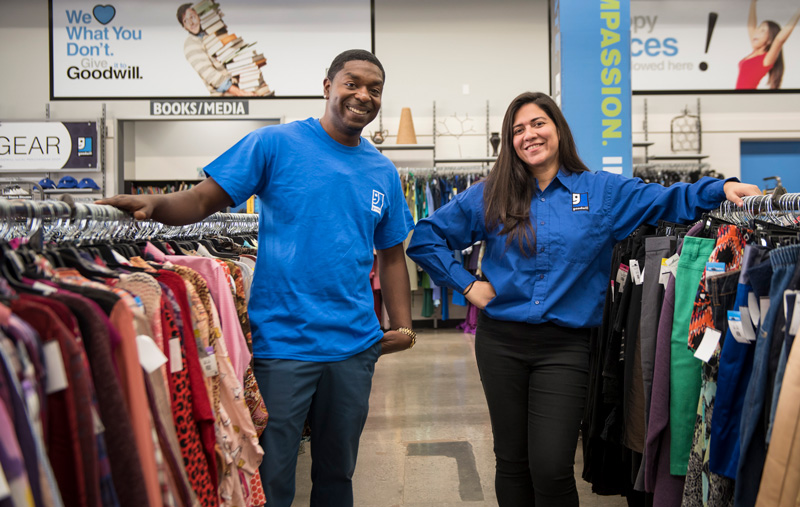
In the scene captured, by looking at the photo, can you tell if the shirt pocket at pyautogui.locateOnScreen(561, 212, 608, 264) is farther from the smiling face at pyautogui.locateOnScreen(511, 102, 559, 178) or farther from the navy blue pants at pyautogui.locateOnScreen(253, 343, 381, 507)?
the navy blue pants at pyautogui.locateOnScreen(253, 343, 381, 507)

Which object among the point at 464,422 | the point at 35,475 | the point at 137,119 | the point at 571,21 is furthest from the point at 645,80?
the point at 35,475

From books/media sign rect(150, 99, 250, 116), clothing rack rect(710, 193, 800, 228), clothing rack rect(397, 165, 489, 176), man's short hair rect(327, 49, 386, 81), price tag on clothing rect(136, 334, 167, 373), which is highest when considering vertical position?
books/media sign rect(150, 99, 250, 116)

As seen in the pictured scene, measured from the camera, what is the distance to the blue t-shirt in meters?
1.66

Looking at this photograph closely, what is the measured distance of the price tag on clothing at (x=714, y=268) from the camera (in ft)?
5.28

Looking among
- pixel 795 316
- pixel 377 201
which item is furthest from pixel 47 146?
pixel 795 316

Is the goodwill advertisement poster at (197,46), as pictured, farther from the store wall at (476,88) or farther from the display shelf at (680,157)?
the display shelf at (680,157)

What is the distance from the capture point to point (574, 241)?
6.22 feet

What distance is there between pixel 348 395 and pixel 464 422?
2255mm

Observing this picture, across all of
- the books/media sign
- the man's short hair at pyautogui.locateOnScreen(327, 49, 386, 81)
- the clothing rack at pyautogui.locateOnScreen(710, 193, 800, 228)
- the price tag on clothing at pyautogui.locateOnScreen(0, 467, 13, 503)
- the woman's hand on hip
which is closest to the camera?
the price tag on clothing at pyautogui.locateOnScreen(0, 467, 13, 503)

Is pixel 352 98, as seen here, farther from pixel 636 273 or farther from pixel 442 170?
pixel 442 170

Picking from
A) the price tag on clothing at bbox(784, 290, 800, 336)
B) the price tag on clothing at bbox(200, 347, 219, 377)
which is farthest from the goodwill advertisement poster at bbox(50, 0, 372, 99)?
the price tag on clothing at bbox(784, 290, 800, 336)

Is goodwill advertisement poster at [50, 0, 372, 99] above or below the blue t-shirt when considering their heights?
above

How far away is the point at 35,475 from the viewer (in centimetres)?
80

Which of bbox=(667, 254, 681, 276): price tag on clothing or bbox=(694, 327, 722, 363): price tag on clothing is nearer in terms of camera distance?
bbox=(694, 327, 722, 363): price tag on clothing
